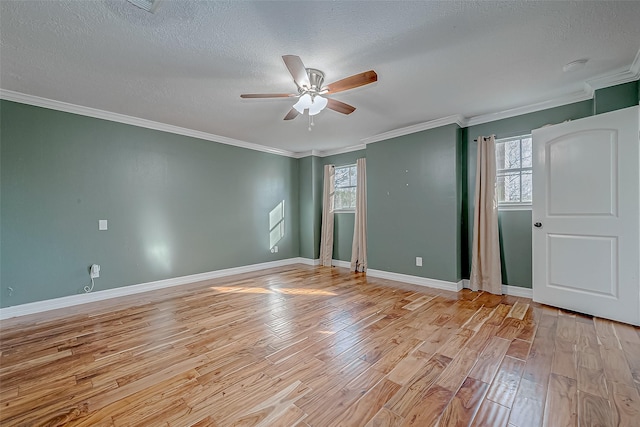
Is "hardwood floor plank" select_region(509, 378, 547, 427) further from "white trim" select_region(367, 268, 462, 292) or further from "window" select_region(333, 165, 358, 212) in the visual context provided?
"window" select_region(333, 165, 358, 212)

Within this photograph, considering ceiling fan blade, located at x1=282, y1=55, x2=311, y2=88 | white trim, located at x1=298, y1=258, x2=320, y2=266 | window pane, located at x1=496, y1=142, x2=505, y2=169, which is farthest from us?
white trim, located at x1=298, y1=258, x2=320, y2=266

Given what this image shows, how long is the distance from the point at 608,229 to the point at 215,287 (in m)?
4.79

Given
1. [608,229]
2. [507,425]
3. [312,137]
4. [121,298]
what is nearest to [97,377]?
[121,298]

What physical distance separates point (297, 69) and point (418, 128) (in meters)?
2.68

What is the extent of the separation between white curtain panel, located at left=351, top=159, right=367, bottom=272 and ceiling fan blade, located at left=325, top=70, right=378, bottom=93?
9.48 feet

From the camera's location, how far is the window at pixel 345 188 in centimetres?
549

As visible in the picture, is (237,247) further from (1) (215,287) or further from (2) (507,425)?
(2) (507,425)

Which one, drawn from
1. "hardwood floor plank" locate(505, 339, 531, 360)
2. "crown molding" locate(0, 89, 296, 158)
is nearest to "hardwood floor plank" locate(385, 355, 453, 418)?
"hardwood floor plank" locate(505, 339, 531, 360)

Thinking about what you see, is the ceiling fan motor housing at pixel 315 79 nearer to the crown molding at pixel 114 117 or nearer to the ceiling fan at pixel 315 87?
the ceiling fan at pixel 315 87

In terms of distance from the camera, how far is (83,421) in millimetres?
1413

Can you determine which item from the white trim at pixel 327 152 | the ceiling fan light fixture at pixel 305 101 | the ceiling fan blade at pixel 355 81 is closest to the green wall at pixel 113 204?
the white trim at pixel 327 152

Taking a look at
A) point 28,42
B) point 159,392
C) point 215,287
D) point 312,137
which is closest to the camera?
point 159,392

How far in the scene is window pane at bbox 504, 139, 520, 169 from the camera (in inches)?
141

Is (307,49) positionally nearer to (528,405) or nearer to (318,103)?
(318,103)
